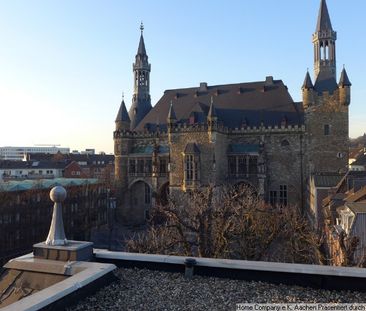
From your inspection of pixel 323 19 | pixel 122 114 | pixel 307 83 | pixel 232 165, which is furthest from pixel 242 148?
pixel 323 19

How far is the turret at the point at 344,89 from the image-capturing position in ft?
112

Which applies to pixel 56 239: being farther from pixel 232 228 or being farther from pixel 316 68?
pixel 316 68

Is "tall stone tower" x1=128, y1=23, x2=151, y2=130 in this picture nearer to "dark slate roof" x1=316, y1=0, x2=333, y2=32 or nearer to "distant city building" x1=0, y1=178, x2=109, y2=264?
"distant city building" x1=0, y1=178, x2=109, y2=264

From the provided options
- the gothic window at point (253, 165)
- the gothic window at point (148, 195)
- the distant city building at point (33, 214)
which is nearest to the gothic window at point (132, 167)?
the gothic window at point (148, 195)

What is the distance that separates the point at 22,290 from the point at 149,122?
34.9m

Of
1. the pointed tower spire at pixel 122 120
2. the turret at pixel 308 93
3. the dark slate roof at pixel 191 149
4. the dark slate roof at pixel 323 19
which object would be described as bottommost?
the dark slate roof at pixel 191 149

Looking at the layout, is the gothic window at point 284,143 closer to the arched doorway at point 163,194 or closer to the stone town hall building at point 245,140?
the stone town hall building at point 245,140

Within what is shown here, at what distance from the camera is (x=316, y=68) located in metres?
37.8

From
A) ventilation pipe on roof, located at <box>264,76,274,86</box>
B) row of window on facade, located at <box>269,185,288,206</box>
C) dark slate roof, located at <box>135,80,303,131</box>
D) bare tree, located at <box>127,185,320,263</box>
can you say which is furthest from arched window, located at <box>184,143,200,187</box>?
ventilation pipe on roof, located at <box>264,76,274,86</box>

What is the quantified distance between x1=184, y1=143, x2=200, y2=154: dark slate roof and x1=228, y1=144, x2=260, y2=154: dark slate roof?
14.7 feet

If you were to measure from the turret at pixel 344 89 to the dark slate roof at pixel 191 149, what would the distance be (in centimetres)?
1484

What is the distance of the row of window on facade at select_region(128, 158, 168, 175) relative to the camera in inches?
1558

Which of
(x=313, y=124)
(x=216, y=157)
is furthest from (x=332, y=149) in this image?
(x=216, y=157)

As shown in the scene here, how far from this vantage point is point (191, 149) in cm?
3488
